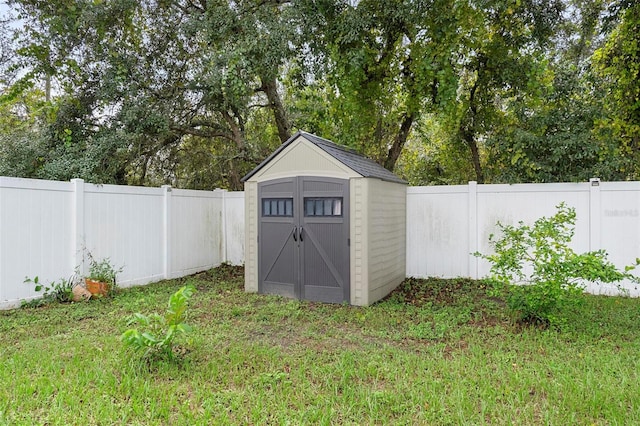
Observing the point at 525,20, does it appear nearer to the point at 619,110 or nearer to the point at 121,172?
the point at 619,110

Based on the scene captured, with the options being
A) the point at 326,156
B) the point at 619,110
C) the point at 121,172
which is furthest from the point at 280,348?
the point at 619,110

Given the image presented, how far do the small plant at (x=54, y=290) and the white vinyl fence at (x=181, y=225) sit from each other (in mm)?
77

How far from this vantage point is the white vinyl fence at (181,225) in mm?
4691

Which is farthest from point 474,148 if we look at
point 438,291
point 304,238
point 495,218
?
point 304,238

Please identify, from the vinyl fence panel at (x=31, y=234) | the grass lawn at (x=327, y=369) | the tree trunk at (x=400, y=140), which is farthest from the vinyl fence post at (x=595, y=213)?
the vinyl fence panel at (x=31, y=234)

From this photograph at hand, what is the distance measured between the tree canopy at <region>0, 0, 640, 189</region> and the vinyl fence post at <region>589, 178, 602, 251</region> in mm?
321

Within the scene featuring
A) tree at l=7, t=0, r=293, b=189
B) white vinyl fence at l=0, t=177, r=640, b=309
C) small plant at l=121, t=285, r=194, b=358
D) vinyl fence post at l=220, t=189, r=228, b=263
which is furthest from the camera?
vinyl fence post at l=220, t=189, r=228, b=263

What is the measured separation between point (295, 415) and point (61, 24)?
7.24 m

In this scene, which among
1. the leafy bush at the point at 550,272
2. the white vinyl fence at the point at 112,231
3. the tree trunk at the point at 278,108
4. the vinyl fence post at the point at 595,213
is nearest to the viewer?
the leafy bush at the point at 550,272

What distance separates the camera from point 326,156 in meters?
5.30

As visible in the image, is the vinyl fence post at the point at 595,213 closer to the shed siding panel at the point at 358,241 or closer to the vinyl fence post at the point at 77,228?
the shed siding panel at the point at 358,241

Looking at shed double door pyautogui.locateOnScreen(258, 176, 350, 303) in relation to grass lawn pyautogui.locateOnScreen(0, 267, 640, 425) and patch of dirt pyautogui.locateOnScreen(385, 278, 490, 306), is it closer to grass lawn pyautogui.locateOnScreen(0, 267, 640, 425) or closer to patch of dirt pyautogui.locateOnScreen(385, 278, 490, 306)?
grass lawn pyautogui.locateOnScreen(0, 267, 640, 425)

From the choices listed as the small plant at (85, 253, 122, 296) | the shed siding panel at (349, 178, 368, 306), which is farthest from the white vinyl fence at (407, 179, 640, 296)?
the small plant at (85, 253, 122, 296)

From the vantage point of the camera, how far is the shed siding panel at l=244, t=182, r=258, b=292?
5.87m
